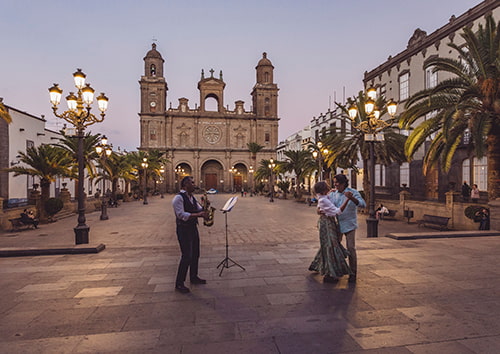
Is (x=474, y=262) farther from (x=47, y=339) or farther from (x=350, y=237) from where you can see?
(x=47, y=339)

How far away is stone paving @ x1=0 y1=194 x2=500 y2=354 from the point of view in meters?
3.32

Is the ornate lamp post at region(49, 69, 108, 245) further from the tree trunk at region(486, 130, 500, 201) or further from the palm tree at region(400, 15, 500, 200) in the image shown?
the tree trunk at region(486, 130, 500, 201)

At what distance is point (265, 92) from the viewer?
62.8 meters

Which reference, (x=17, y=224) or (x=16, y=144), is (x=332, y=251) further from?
(x=16, y=144)

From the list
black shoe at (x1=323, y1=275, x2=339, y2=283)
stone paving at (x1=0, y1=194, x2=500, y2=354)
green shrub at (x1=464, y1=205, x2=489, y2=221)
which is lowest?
stone paving at (x1=0, y1=194, x2=500, y2=354)

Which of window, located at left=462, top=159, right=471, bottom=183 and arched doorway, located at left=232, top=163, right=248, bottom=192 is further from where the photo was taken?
arched doorway, located at left=232, top=163, right=248, bottom=192

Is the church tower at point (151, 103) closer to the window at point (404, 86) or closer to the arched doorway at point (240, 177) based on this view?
the arched doorway at point (240, 177)

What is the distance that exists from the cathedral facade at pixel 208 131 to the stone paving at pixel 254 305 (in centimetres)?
5075

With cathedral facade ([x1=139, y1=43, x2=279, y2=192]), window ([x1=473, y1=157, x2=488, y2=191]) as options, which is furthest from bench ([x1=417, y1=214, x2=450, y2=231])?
cathedral facade ([x1=139, y1=43, x2=279, y2=192])

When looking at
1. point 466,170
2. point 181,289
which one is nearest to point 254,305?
point 181,289

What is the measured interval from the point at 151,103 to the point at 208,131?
39.7 feet

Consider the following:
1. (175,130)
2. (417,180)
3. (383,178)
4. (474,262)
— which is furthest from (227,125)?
(474,262)

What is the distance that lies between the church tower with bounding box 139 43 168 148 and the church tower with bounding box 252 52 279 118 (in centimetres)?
1894

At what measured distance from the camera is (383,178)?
27.0 m
